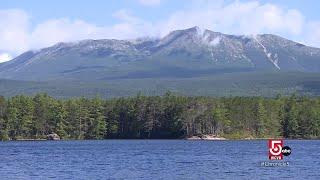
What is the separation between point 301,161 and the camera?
69062mm

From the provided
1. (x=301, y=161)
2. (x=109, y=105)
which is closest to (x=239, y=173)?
(x=301, y=161)

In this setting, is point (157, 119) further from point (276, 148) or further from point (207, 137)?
point (276, 148)

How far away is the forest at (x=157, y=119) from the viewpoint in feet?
476

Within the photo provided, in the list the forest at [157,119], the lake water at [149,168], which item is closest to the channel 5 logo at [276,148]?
the lake water at [149,168]

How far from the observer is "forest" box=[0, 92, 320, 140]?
14512 cm

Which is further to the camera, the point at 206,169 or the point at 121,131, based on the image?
the point at 121,131

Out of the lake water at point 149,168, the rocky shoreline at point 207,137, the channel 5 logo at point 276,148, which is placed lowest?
the rocky shoreline at point 207,137

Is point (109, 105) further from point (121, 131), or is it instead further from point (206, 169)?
point (206, 169)

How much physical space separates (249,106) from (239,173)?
96639 mm

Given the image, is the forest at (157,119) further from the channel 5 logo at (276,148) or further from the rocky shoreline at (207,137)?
the channel 5 logo at (276,148)

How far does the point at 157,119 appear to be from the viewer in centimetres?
15025

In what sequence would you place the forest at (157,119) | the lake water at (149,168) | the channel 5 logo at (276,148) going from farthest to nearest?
the forest at (157,119) < the lake water at (149,168) < the channel 5 logo at (276,148)

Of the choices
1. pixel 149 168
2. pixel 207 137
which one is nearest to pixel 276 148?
pixel 149 168

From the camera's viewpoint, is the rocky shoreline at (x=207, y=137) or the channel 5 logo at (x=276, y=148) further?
the rocky shoreline at (x=207, y=137)
